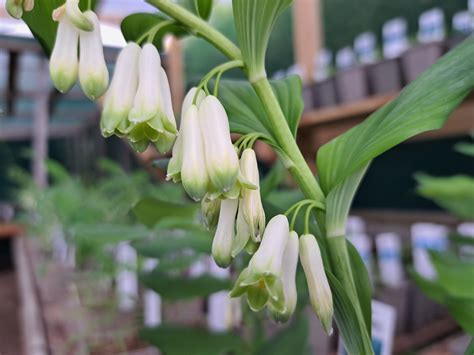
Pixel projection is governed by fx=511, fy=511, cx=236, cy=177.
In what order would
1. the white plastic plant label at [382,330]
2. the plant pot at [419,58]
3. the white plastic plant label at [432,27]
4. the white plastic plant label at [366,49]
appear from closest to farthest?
1. the white plastic plant label at [382,330]
2. the plant pot at [419,58]
3. the white plastic plant label at [432,27]
4. the white plastic plant label at [366,49]

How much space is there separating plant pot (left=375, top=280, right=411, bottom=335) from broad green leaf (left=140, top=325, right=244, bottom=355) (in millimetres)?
715

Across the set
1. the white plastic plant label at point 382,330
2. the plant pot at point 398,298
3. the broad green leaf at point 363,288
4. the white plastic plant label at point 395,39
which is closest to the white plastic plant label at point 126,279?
the plant pot at point 398,298

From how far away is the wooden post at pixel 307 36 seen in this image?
164 cm

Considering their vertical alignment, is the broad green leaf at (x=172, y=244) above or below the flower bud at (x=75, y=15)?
below

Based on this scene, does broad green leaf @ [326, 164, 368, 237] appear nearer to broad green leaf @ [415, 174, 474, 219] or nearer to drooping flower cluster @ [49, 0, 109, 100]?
drooping flower cluster @ [49, 0, 109, 100]

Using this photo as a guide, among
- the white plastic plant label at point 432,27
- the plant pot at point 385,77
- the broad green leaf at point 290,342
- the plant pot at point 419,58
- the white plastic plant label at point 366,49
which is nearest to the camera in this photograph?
the broad green leaf at point 290,342

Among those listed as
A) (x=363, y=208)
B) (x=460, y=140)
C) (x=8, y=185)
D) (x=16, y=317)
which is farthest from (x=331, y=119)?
(x=8, y=185)

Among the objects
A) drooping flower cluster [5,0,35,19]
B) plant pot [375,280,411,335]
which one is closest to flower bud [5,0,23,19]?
drooping flower cluster [5,0,35,19]

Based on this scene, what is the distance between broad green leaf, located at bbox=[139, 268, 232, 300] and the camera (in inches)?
21.5

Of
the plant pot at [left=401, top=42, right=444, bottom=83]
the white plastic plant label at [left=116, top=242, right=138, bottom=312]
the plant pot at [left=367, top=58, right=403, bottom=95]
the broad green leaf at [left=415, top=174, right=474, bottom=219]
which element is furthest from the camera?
the plant pot at [left=367, top=58, right=403, bottom=95]

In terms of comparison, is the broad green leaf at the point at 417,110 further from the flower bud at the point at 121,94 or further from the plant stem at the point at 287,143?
the flower bud at the point at 121,94

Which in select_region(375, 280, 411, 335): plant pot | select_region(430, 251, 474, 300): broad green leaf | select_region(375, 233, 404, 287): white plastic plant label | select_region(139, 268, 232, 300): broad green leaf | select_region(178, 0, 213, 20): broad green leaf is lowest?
select_region(375, 280, 411, 335): plant pot

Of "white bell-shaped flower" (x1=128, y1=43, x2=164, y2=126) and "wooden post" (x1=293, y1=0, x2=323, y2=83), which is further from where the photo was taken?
"wooden post" (x1=293, y1=0, x2=323, y2=83)

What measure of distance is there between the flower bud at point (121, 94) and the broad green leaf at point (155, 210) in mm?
209
